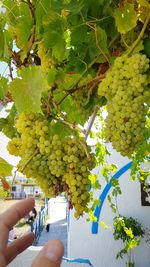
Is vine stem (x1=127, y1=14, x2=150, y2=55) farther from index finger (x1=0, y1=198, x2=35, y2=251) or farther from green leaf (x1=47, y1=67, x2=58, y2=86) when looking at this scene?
index finger (x1=0, y1=198, x2=35, y2=251)

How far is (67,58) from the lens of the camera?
853 mm

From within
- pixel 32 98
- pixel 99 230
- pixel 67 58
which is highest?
pixel 67 58

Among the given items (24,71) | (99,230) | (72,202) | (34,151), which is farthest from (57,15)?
(99,230)

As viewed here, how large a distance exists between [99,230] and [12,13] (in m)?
3.90

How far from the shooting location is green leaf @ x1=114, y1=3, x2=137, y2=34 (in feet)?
2.26

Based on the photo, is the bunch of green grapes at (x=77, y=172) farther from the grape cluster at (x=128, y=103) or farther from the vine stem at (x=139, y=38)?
the vine stem at (x=139, y=38)

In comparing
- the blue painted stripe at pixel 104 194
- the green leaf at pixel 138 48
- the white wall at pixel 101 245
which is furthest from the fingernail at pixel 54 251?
the white wall at pixel 101 245

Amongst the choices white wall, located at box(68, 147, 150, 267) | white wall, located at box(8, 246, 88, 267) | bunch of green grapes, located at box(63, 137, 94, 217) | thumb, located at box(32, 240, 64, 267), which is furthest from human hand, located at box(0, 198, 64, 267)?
white wall, located at box(68, 147, 150, 267)

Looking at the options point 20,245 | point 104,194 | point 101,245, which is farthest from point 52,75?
point 101,245

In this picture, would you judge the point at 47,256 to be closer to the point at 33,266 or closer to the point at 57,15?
the point at 33,266

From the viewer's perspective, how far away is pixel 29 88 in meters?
0.67

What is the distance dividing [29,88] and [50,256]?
36 centimetres

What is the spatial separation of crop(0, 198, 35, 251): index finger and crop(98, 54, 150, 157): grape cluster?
0.21m

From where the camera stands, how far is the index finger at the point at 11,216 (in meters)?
A: 0.43
